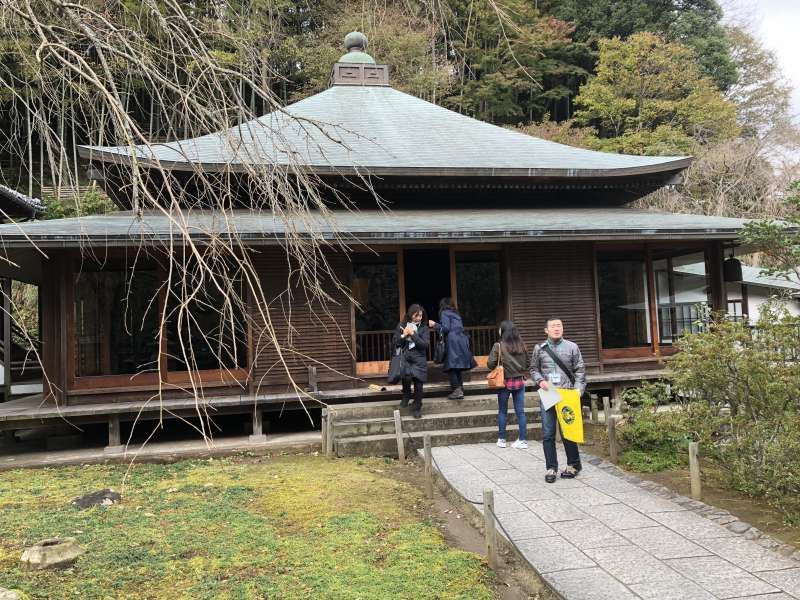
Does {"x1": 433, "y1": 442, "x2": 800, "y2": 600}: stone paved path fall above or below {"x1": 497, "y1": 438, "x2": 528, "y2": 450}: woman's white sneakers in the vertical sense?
below

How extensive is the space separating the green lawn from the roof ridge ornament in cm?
1081

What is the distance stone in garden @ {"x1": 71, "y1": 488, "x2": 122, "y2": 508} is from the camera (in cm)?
560

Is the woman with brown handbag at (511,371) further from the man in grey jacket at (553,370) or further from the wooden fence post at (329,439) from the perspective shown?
the wooden fence post at (329,439)

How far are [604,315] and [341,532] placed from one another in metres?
7.29

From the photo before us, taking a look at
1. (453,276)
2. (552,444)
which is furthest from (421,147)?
(552,444)

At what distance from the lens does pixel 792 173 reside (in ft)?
77.9

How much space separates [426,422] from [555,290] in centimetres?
363

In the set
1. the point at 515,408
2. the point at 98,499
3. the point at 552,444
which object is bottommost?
the point at 98,499

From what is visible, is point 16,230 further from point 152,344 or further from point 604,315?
point 604,315

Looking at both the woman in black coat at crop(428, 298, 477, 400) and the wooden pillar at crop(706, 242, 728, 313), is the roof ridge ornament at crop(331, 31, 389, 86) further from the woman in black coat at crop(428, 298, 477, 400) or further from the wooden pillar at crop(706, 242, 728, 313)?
the wooden pillar at crop(706, 242, 728, 313)

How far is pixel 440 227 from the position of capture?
8.91 meters

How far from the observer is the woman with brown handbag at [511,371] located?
22.7ft

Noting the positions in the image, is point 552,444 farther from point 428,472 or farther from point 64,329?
point 64,329

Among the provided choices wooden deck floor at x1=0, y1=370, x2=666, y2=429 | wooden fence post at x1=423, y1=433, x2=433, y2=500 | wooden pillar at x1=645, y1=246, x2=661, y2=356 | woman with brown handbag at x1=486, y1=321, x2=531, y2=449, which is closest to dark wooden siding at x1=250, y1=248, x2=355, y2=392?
wooden deck floor at x1=0, y1=370, x2=666, y2=429
